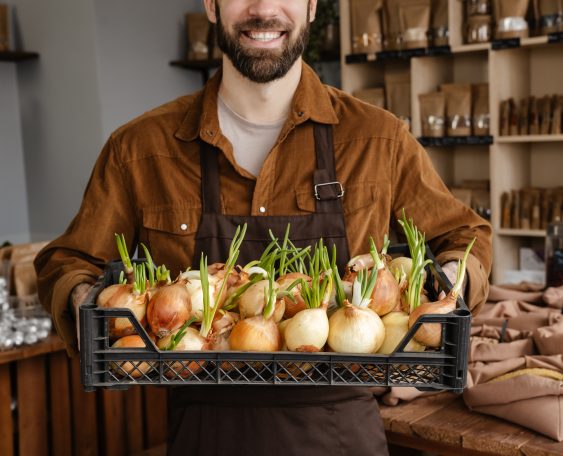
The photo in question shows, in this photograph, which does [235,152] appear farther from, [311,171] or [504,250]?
[504,250]

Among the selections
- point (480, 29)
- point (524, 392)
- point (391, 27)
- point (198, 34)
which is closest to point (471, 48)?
point (480, 29)

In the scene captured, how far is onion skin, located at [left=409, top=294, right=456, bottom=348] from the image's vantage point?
1115 mm

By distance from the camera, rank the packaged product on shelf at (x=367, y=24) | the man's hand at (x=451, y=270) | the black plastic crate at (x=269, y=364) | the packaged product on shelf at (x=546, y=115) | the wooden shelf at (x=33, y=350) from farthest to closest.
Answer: the packaged product on shelf at (x=367, y=24) < the packaged product on shelf at (x=546, y=115) < the wooden shelf at (x=33, y=350) < the man's hand at (x=451, y=270) < the black plastic crate at (x=269, y=364)

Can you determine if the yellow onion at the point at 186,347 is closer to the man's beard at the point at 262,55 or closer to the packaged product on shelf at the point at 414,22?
the man's beard at the point at 262,55

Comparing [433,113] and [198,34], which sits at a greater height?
[198,34]

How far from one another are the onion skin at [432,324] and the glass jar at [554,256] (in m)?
1.97

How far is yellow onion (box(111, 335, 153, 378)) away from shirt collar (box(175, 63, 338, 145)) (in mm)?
621

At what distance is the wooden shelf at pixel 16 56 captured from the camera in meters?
5.08

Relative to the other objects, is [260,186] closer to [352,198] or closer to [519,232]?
[352,198]

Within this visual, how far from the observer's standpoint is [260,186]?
64.7 inches

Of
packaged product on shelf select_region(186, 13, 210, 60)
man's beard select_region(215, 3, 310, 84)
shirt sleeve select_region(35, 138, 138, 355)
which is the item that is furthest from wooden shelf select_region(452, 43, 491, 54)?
shirt sleeve select_region(35, 138, 138, 355)

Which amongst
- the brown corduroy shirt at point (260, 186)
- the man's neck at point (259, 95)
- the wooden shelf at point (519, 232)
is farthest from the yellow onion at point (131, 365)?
the wooden shelf at point (519, 232)

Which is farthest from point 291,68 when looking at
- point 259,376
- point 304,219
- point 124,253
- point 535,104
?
point 535,104

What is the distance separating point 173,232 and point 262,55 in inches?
15.8
